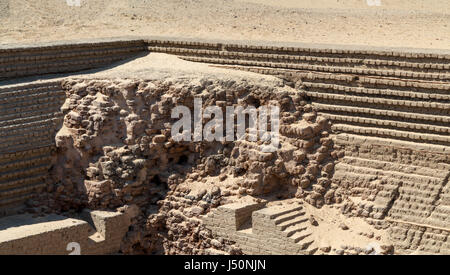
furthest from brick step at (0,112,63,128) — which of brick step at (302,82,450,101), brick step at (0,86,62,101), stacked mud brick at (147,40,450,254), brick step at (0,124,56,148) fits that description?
brick step at (302,82,450,101)

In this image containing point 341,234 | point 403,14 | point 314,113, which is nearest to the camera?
point 341,234

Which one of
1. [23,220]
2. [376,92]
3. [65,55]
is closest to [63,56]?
[65,55]

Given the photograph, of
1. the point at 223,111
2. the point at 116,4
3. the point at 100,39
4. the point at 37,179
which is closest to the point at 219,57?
the point at 223,111

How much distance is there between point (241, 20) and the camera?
2198 cm

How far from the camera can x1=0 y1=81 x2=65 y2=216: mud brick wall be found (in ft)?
57.1

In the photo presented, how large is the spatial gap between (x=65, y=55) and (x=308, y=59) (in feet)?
16.1

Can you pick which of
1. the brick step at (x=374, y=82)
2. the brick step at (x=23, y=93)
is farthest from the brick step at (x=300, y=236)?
the brick step at (x=23, y=93)

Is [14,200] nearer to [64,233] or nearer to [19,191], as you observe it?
[19,191]

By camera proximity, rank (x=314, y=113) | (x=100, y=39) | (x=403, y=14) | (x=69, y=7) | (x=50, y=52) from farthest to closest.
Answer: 1. (x=69, y=7)
2. (x=403, y=14)
3. (x=100, y=39)
4. (x=50, y=52)
5. (x=314, y=113)

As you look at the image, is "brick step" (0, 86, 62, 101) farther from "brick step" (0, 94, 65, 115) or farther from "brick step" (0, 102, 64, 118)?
"brick step" (0, 102, 64, 118)

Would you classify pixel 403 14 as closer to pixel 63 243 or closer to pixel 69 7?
pixel 69 7

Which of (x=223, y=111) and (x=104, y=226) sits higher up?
(x=223, y=111)

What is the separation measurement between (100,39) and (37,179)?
367 cm

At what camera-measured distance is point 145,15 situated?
913 inches
